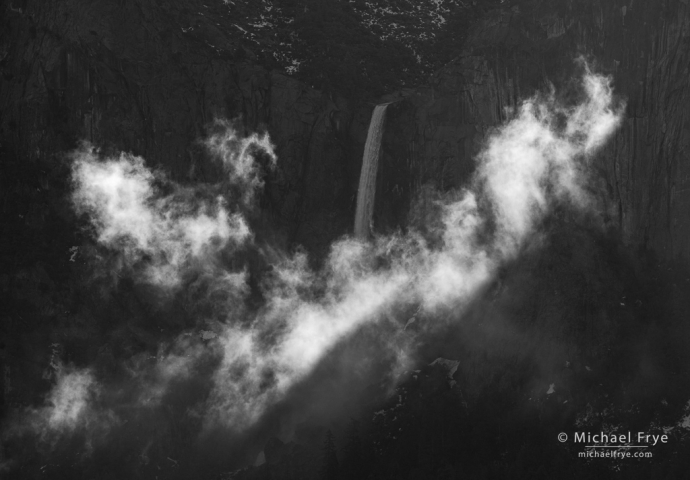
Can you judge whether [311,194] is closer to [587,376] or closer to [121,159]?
[121,159]

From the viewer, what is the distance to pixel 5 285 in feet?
286

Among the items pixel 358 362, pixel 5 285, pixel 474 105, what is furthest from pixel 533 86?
pixel 5 285

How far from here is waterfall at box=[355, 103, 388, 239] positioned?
9319cm

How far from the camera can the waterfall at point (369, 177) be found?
306ft

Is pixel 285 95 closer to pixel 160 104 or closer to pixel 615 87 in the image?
pixel 160 104

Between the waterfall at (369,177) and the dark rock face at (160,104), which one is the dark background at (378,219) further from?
the waterfall at (369,177)

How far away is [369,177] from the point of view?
306 feet

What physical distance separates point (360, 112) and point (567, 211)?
1961 centimetres
